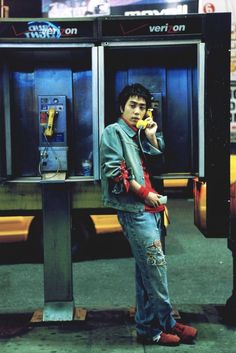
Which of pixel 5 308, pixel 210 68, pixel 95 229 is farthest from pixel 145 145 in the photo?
pixel 95 229

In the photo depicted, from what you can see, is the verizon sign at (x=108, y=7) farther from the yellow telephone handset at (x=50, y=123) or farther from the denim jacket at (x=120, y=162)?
the denim jacket at (x=120, y=162)

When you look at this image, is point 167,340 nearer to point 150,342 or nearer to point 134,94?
point 150,342

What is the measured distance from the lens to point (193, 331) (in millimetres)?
4027

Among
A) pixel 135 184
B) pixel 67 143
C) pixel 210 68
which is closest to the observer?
pixel 135 184

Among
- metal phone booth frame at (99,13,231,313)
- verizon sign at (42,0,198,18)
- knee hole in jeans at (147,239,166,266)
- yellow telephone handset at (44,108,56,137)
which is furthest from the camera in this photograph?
verizon sign at (42,0,198,18)

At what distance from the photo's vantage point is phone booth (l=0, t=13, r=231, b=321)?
Result: 4.24 meters

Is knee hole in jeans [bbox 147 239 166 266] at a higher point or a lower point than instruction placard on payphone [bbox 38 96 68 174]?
lower

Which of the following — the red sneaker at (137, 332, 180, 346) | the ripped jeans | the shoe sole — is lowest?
the shoe sole

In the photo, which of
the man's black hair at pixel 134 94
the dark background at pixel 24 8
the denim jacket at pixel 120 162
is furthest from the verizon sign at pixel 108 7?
the denim jacket at pixel 120 162

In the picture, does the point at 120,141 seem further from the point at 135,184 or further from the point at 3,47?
the point at 3,47

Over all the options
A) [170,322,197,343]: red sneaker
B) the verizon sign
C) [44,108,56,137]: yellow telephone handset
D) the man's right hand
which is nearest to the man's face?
the man's right hand

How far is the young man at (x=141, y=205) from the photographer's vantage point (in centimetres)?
383

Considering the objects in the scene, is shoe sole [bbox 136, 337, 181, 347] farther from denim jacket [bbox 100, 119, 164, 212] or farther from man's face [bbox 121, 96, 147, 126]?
man's face [bbox 121, 96, 147, 126]

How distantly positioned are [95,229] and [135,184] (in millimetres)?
2973
